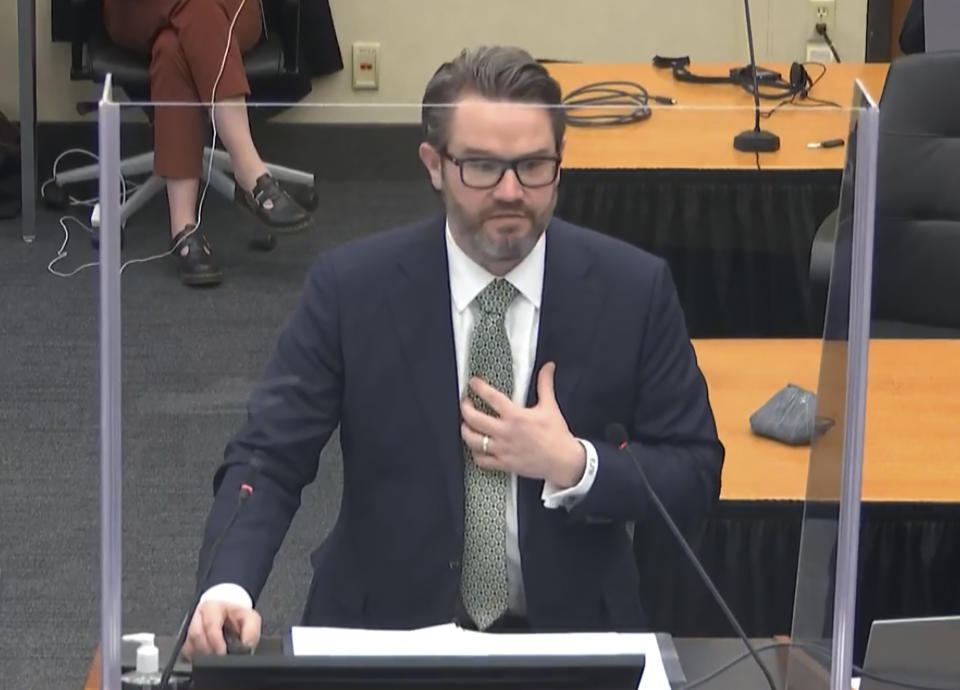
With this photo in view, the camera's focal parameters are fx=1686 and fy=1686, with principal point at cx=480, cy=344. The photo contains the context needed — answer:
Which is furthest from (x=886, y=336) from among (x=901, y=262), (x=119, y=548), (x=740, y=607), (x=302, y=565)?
(x=119, y=548)

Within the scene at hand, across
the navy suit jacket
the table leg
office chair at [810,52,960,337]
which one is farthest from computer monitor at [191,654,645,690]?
the table leg

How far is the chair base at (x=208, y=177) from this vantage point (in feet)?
3.75

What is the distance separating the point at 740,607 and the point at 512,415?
0.84 ft

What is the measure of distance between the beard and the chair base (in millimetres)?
120

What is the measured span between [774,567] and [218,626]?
21.1 inches

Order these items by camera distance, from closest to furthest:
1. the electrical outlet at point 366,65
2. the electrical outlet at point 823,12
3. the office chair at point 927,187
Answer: the office chair at point 927,187 → the electrical outlet at point 366,65 → the electrical outlet at point 823,12

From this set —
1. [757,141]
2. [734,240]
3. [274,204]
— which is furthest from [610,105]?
[274,204]

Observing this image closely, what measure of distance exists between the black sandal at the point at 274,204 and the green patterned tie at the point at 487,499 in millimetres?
174

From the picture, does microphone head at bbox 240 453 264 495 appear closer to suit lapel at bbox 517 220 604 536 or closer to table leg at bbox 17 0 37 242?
suit lapel at bbox 517 220 604 536

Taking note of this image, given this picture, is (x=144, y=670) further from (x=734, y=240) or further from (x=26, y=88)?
(x=26, y=88)

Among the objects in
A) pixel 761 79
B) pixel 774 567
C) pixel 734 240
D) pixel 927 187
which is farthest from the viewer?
pixel 761 79

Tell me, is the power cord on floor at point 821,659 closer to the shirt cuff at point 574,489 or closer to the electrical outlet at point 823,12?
the shirt cuff at point 574,489

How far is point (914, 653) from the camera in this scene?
1.21 metres

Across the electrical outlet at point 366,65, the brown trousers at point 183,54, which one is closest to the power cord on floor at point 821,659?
the brown trousers at point 183,54
